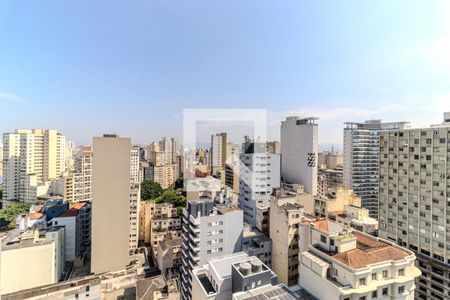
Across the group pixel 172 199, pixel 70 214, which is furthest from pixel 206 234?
pixel 172 199

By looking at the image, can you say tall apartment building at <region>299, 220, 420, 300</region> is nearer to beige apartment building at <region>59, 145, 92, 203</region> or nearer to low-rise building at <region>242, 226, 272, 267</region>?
low-rise building at <region>242, 226, 272, 267</region>

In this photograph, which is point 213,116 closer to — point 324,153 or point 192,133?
point 192,133

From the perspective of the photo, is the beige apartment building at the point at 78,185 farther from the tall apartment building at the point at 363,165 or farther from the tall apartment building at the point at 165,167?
the tall apartment building at the point at 363,165

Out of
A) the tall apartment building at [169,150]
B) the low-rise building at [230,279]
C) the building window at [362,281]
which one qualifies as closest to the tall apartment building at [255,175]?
the low-rise building at [230,279]

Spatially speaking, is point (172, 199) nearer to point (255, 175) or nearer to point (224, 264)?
point (255, 175)

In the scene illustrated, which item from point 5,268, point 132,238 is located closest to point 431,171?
point 132,238

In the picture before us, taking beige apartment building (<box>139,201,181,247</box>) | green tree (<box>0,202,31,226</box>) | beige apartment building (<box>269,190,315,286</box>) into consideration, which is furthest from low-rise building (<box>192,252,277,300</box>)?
green tree (<box>0,202,31,226</box>)
